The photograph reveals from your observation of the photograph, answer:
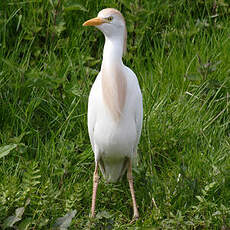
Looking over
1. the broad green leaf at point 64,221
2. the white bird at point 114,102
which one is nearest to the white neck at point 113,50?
the white bird at point 114,102

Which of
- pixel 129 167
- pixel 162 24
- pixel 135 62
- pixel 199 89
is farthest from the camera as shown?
pixel 162 24

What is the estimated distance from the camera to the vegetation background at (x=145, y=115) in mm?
3104

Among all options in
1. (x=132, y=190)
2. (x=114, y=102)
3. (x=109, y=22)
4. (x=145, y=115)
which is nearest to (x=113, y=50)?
(x=109, y=22)

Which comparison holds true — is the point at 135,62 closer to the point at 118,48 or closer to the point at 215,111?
the point at 215,111

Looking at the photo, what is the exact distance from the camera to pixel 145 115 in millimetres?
3775

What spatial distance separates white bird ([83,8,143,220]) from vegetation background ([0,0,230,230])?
0.25m

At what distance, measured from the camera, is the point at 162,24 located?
15.2ft

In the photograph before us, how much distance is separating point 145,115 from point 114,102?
720 mm

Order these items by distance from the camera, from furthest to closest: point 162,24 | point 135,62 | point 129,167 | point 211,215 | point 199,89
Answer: point 162,24
point 135,62
point 199,89
point 129,167
point 211,215

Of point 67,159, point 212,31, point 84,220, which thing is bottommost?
point 84,220

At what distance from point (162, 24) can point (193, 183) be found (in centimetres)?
188

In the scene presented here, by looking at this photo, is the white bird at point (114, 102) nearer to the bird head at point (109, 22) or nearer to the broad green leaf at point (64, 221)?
the bird head at point (109, 22)

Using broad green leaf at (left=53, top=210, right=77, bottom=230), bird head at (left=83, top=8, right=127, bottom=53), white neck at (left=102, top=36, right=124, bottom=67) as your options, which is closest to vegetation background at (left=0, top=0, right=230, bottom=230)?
broad green leaf at (left=53, top=210, right=77, bottom=230)

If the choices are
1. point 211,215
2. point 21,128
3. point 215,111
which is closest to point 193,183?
point 211,215
